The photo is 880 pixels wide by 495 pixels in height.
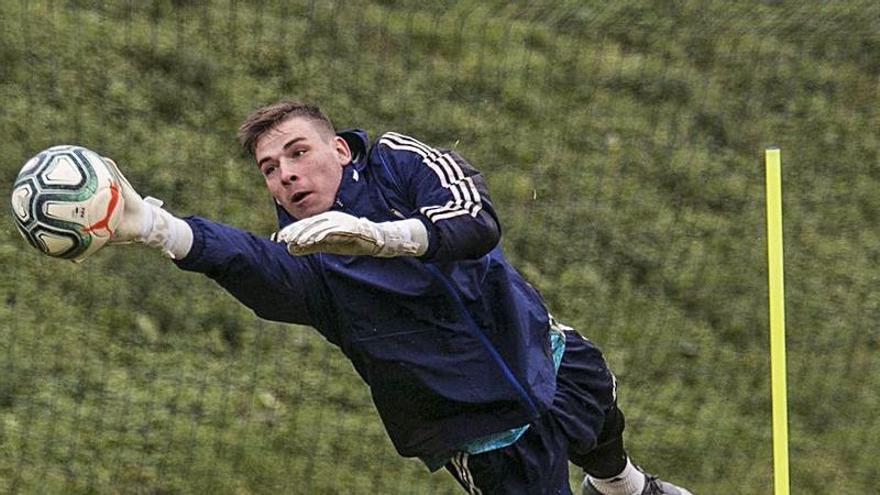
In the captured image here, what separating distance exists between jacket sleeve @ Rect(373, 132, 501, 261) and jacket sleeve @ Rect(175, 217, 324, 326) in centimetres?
31

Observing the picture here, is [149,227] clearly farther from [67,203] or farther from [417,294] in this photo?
[417,294]

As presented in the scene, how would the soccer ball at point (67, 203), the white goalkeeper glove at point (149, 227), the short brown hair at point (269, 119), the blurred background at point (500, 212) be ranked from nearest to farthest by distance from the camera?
the soccer ball at point (67, 203) < the white goalkeeper glove at point (149, 227) < the short brown hair at point (269, 119) < the blurred background at point (500, 212)

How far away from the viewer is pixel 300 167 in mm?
3838

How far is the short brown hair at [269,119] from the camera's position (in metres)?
3.88

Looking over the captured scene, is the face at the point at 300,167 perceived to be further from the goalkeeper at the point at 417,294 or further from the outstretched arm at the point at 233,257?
the outstretched arm at the point at 233,257

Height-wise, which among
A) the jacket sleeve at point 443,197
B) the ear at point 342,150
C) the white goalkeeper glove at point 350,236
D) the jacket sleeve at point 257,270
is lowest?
the jacket sleeve at point 257,270

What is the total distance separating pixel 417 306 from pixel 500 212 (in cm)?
253

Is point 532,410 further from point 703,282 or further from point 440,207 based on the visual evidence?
point 703,282

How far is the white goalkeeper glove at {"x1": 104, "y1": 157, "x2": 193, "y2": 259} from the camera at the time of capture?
3.37m

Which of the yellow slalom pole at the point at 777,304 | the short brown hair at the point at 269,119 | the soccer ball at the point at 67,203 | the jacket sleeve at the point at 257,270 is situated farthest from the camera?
the yellow slalom pole at the point at 777,304

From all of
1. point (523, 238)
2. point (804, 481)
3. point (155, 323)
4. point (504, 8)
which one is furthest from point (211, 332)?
point (804, 481)

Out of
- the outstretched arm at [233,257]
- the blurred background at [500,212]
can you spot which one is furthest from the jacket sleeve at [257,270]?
the blurred background at [500,212]

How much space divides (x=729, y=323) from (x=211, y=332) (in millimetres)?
2017

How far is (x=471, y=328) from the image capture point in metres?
3.97
